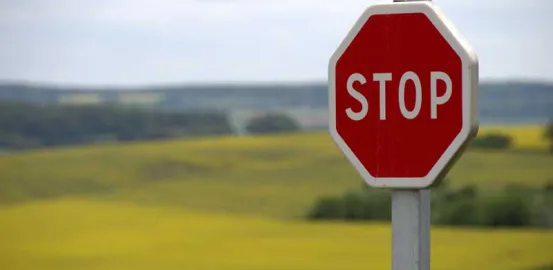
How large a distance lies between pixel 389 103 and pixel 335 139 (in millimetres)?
118

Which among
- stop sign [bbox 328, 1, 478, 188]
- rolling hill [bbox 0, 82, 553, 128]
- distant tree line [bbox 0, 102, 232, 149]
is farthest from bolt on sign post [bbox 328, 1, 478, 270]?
distant tree line [bbox 0, 102, 232, 149]

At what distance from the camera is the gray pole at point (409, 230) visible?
1.73 meters

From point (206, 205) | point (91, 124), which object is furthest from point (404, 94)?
point (206, 205)

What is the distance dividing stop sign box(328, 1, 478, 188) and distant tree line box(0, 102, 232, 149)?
29.2ft

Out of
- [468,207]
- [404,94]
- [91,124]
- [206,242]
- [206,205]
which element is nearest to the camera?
[404,94]

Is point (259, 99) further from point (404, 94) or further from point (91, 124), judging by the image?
point (404, 94)

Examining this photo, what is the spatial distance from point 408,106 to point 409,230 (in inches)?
7.4

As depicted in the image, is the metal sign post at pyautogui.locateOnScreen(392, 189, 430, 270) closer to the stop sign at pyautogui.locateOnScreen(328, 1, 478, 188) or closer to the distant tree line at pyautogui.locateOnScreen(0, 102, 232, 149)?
the stop sign at pyautogui.locateOnScreen(328, 1, 478, 188)

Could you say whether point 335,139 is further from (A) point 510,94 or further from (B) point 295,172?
(B) point 295,172

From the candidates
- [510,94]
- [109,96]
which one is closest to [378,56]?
[510,94]

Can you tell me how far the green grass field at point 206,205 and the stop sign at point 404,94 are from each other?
8306 mm

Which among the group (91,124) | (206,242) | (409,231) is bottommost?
(206,242)

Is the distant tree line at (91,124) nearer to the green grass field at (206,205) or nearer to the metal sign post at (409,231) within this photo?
the green grass field at (206,205)

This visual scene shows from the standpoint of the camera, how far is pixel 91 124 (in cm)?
1130
